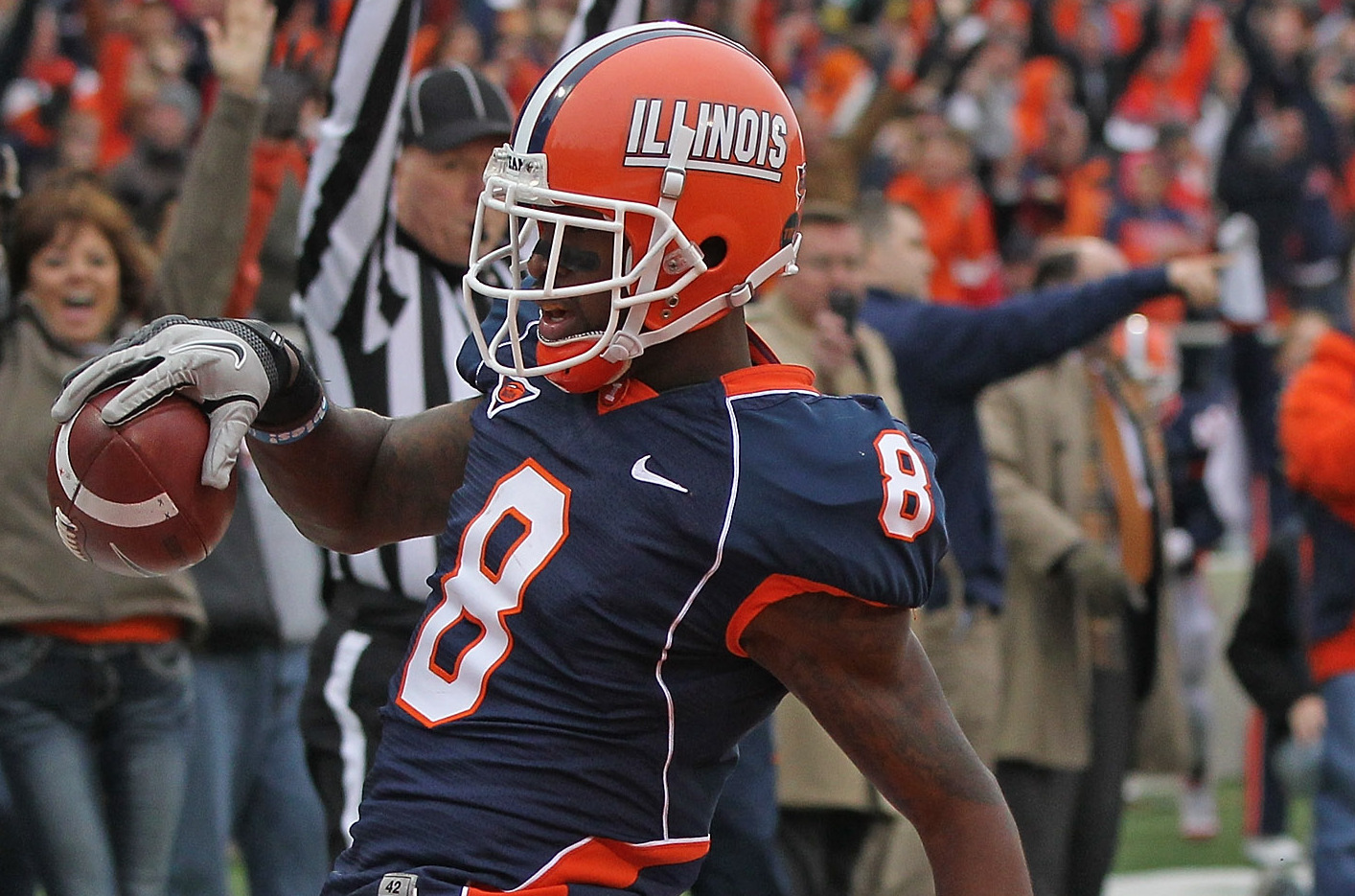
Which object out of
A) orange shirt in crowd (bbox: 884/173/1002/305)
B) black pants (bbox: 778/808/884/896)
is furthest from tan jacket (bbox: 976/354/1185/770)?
orange shirt in crowd (bbox: 884/173/1002/305)

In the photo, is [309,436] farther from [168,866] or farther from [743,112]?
[168,866]

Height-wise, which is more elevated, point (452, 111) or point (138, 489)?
point (452, 111)

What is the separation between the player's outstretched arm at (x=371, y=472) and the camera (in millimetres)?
2418

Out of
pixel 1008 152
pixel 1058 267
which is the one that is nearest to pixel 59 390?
pixel 1058 267

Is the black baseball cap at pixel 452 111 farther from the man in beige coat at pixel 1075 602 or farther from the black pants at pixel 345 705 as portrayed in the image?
the man in beige coat at pixel 1075 602

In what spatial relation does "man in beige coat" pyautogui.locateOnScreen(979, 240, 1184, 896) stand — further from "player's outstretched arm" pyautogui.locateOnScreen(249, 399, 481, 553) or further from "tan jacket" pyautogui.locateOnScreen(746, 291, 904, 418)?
"player's outstretched arm" pyautogui.locateOnScreen(249, 399, 481, 553)

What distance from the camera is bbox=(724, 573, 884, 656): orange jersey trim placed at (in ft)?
6.59

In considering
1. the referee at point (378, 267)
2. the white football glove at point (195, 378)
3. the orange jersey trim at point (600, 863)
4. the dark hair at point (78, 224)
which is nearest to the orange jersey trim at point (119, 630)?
the referee at point (378, 267)

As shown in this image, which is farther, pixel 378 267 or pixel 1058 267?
pixel 1058 267

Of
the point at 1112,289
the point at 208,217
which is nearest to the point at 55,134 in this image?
the point at 208,217

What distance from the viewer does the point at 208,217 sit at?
4137mm

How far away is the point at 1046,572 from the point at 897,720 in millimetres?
3096

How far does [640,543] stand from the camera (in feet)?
6.70

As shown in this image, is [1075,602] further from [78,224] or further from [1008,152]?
[1008,152]
